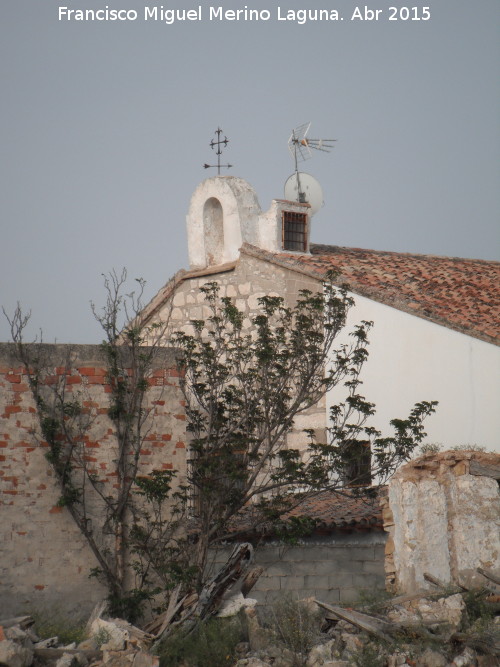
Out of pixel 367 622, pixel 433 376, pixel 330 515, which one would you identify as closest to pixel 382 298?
pixel 433 376

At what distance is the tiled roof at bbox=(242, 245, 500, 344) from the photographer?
1581 cm

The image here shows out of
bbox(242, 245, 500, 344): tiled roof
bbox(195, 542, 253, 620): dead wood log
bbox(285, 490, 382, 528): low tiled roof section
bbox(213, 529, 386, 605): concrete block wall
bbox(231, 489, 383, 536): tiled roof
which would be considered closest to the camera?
bbox(195, 542, 253, 620): dead wood log

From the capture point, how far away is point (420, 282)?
708 inches

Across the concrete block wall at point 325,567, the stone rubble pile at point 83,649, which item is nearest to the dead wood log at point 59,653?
the stone rubble pile at point 83,649

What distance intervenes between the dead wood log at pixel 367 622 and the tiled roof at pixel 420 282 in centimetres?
705

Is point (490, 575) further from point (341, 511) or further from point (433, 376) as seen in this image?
point (433, 376)

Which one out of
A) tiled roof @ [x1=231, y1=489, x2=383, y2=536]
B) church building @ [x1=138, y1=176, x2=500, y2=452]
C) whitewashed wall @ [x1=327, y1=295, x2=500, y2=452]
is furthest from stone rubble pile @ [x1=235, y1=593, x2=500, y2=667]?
whitewashed wall @ [x1=327, y1=295, x2=500, y2=452]

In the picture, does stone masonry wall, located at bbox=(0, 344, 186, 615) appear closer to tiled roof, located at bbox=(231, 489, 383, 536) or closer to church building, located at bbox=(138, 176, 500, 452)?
tiled roof, located at bbox=(231, 489, 383, 536)

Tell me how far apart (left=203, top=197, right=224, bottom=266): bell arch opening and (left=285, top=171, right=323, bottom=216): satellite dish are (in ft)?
5.96

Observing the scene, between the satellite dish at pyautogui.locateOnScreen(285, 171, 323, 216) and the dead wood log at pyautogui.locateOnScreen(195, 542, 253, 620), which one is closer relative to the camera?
the dead wood log at pyautogui.locateOnScreen(195, 542, 253, 620)

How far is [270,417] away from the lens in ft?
39.8

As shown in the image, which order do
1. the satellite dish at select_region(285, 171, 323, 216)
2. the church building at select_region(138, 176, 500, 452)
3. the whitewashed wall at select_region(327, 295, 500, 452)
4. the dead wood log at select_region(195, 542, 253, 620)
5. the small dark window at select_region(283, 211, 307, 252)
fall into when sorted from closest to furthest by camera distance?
1. the dead wood log at select_region(195, 542, 253, 620)
2. the whitewashed wall at select_region(327, 295, 500, 452)
3. the church building at select_region(138, 176, 500, 452)
4. the small dark window at select_region(283, 211, 307, 252)
5. the satellite dish at select_region(285, 171, 323, 216)

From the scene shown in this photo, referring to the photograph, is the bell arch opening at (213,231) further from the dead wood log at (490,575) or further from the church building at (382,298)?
the dead wood log at (490,575)

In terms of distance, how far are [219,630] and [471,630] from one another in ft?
7.53
